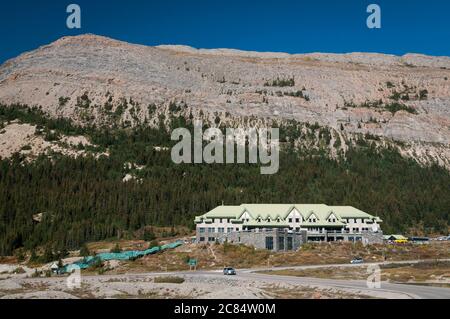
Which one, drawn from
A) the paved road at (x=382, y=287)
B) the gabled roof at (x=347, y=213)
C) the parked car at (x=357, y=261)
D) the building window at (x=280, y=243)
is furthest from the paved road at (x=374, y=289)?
the gabled roof at (x=347, y=213)

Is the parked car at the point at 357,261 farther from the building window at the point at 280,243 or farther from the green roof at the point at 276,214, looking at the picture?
the green roof at the point at 276,214

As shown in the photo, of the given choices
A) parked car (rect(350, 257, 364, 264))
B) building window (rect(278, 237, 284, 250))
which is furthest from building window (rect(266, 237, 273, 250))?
parked car (rect(350, 257, 364, 264))

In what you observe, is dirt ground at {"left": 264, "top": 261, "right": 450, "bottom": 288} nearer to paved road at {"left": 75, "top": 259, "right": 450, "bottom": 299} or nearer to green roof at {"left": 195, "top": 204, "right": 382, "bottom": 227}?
paved road at {"left": 75, "top": 259, "right": 450, "bottom": 299}

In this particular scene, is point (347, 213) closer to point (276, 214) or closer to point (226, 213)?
point (276, 214)

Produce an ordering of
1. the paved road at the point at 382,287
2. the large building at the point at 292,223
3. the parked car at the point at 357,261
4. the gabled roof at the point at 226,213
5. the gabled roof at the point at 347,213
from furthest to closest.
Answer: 1. the gabled roof at the point at 347,213
2. the gabled roof at the point at 226,213
3. the large building at the point at 292,223
4. the parked car at the point at 357,261
5. the paved road at the point at 382,287

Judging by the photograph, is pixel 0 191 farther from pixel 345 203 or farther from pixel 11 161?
pixel 345 203

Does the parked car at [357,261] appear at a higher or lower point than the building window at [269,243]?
lower

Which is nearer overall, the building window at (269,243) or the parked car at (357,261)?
the parked car at (357,261)

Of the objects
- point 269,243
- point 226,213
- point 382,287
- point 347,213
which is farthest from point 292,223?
point 382,287
